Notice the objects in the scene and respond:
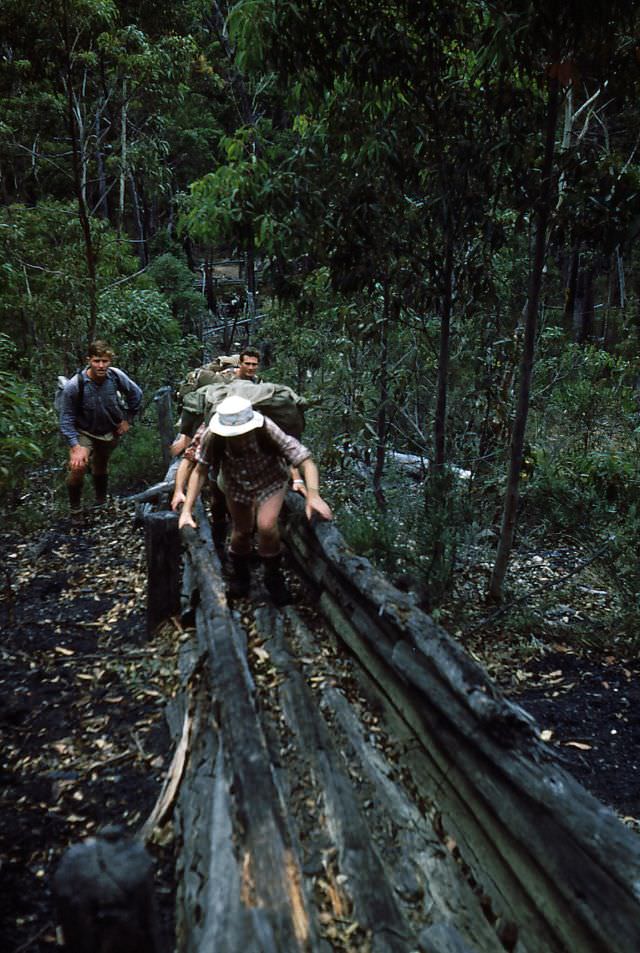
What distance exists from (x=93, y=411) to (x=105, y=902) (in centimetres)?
629

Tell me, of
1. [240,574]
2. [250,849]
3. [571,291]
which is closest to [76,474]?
[240,574]

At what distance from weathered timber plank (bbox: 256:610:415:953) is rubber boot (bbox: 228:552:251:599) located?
1.19 metres

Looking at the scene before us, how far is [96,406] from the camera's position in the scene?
288 inches

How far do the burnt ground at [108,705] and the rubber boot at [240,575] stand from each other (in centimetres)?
49

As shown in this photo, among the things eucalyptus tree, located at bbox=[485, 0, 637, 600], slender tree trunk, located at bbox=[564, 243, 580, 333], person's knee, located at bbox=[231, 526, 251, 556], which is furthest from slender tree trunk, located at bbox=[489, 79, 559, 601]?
slender tree trunk, located at bbox=[564, 243, 580, 333]

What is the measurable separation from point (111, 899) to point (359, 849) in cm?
118

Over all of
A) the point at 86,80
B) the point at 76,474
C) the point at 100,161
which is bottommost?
the point at 76,474

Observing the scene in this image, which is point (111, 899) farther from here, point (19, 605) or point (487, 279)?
point (487, 279)

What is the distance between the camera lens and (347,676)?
3738 mm

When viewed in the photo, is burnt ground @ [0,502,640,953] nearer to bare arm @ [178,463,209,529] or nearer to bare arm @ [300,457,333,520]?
bare arm @ [178,463,209,529]

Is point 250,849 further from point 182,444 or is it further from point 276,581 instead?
point 182,444

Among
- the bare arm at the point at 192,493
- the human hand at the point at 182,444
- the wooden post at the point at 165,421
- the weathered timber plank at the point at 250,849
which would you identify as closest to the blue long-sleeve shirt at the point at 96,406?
the human hand at the point at 182,444

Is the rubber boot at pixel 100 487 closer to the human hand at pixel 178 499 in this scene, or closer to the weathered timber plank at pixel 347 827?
the human hand at pixel 178 499

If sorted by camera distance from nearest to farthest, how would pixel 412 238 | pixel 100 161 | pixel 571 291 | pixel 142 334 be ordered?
pixel 412 238, pixel 142 334, pixel 100 161, pixel 571 291
